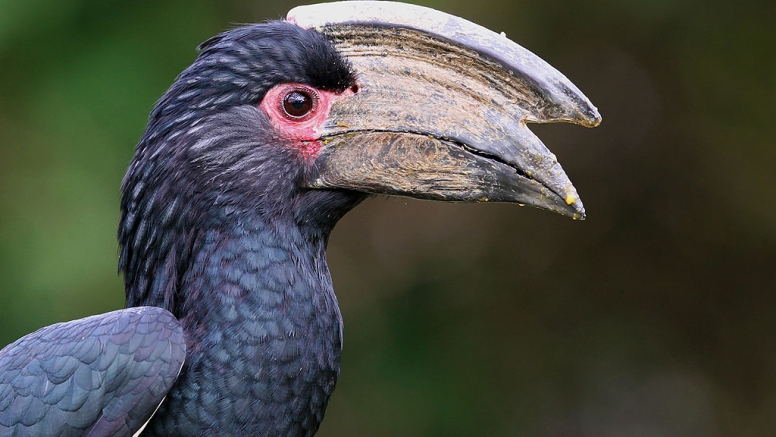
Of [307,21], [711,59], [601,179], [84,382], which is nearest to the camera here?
[84,382]

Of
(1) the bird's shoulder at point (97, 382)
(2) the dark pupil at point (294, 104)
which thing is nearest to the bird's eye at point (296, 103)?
(2) the dark pupil at point (294, 104)

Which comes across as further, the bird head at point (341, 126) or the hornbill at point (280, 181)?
the bird head at point (341, 126)

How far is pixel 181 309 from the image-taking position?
2.33m

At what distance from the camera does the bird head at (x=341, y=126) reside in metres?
2.32

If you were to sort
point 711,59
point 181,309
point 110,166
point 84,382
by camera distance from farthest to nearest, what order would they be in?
point 711,59, point 110,166, point 181,309, point 84,382

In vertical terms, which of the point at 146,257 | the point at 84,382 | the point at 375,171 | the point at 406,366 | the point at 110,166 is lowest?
the point at 406,366

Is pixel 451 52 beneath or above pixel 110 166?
above

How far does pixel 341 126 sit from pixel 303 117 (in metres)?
0.10

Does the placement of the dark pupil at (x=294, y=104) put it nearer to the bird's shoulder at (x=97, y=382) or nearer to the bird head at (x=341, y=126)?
the bird head at (x=341, y=126)

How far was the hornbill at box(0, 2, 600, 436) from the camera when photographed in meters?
2.20

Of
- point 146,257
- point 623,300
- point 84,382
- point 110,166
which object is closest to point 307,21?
point 146,257

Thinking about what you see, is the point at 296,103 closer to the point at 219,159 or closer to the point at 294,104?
the point at 294,104

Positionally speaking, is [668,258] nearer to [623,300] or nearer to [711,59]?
[623,300]

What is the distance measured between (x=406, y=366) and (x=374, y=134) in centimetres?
269
